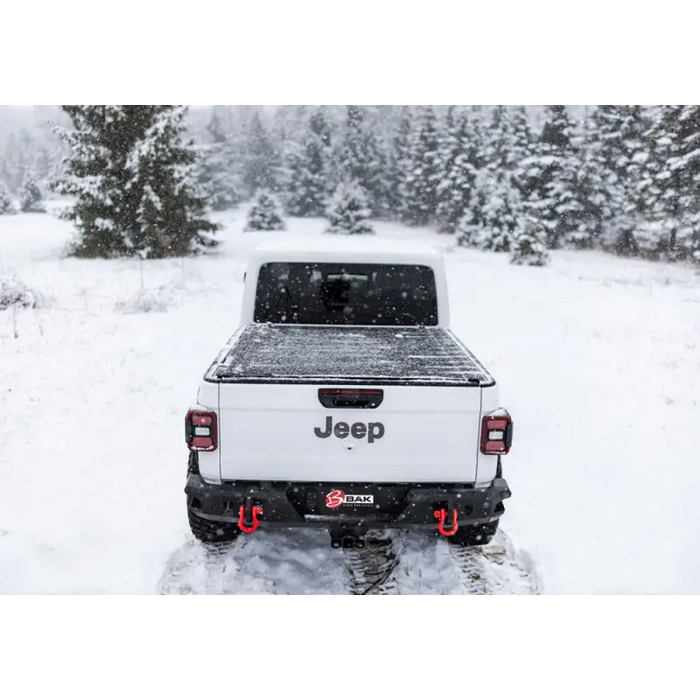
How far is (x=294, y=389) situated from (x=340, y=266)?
252 centimetres

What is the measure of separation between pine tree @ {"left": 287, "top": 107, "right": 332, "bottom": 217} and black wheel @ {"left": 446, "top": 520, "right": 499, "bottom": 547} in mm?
55673

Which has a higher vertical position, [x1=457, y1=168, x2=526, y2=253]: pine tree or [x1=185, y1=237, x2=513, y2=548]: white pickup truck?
[x1=185, y1=237, x2=513, y2=548]: white pickup truck

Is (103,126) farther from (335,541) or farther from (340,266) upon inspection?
(335,541)

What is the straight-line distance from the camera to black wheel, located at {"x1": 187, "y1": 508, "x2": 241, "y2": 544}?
442cm

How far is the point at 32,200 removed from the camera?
54719 millimetres

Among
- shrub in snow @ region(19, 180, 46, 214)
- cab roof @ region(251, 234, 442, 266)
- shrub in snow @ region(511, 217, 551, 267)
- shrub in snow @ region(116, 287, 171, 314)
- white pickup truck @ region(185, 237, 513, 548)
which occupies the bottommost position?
shrub in snow @ region(19, 180, 46, 214)

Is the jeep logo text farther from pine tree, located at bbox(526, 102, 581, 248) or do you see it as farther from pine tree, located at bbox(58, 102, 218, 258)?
pine tree, located at bbox(526, 102, 581, 248)

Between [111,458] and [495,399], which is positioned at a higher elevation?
[495,399]

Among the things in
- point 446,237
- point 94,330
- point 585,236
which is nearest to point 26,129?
point 446,237

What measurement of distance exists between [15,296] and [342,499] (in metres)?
12.5

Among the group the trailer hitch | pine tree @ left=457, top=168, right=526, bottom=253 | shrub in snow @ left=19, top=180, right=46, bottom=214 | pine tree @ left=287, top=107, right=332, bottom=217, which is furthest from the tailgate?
pine tree @ left=287, top=107, right=332, bottom=217

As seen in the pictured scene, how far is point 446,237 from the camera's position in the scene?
149 ft

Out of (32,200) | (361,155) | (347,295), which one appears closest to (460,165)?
(361,155)
